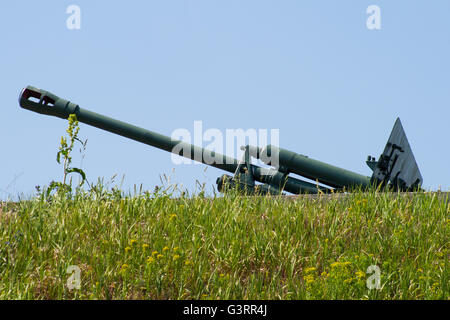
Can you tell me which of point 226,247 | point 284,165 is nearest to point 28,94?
point 284,165

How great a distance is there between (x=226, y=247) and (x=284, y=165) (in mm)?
6779

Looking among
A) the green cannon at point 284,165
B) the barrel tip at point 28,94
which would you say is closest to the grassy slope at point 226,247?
the green cannon at point 284,165

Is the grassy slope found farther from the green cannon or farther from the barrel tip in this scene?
the barrel tip

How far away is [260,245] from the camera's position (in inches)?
219

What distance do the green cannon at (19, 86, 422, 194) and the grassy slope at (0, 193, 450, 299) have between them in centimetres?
446

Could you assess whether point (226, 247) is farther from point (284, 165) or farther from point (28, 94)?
point (28, 94)

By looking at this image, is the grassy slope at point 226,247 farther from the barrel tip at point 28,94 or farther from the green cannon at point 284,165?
the barrel tip at point 28,94

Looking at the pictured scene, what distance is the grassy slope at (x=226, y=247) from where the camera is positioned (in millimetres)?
4906

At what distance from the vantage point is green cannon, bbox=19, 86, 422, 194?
1154 cm

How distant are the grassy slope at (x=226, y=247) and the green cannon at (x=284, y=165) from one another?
4.46 metres

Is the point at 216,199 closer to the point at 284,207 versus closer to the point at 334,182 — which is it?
the point at 284,207

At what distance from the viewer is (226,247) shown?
5.59 metres

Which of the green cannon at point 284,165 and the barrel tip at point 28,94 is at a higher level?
the barrel tip at point 28,94

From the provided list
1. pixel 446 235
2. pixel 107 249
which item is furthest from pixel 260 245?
pixel 446 235
